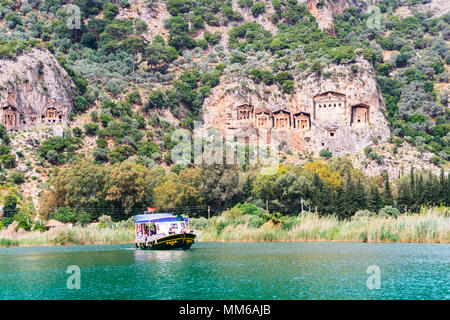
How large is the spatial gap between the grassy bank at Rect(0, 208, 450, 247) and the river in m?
2.00

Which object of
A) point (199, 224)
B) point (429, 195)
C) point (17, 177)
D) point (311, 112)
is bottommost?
point (199, 224)

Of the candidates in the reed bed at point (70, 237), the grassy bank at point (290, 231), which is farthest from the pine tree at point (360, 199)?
the reed bed at point (70, 237)

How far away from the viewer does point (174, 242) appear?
51.7 metres

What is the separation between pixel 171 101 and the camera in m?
130

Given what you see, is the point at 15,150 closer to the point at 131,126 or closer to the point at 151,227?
the point at 131,126

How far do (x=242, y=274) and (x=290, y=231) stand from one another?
24.4 metres

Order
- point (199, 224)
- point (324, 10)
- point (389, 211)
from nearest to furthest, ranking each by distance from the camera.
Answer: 1. point (199, 224)
2. point (389, 211)
3. point (324, 10)

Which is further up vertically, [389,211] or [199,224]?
[389,211]

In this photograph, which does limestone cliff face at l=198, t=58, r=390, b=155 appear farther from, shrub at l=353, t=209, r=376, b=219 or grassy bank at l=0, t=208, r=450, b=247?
grassy bank at l=0, t=208, r=450, b=247

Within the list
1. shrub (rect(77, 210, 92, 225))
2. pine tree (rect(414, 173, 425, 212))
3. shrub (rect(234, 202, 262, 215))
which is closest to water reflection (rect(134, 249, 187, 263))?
shrub (rect(234, 202, 262, 215))

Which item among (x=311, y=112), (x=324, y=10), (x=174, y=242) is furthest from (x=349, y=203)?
(x=324, y=10)

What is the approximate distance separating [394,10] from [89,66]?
109684 millimetres

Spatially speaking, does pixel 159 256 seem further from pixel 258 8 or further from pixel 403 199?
pixel 258 8

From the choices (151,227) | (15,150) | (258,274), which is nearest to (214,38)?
(15,150)
